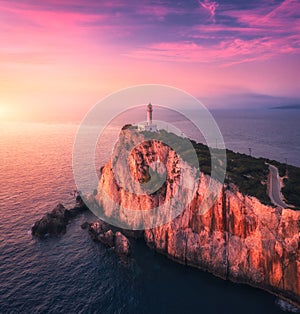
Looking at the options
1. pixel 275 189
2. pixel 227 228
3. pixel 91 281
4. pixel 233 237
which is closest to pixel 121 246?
pixel 91 281

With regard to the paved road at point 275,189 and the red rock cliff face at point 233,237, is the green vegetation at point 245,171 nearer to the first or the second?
the paved road at point 275,189

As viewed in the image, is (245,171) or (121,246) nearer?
(121,246)

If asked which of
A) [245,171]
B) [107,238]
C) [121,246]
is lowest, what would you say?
[121,246]

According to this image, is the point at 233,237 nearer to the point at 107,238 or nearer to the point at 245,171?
the point at 245,171

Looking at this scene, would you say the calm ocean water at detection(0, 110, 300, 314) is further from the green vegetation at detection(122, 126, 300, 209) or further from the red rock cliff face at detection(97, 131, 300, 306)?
the green vegetation at detection(122, 126, 300, 209)

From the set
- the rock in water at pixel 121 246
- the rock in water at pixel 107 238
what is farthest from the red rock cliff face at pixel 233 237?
the rock in water at pixel 107 238

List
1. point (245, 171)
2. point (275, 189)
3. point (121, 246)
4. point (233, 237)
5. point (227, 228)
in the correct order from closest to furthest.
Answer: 1. point (233, 237)
2. point (227, 228)
3. point (275, 189)
4. point (121, 246)
5. point (245, 171)

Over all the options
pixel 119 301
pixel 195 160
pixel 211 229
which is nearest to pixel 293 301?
pixel 211 229

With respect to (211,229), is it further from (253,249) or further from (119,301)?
(119,301)
